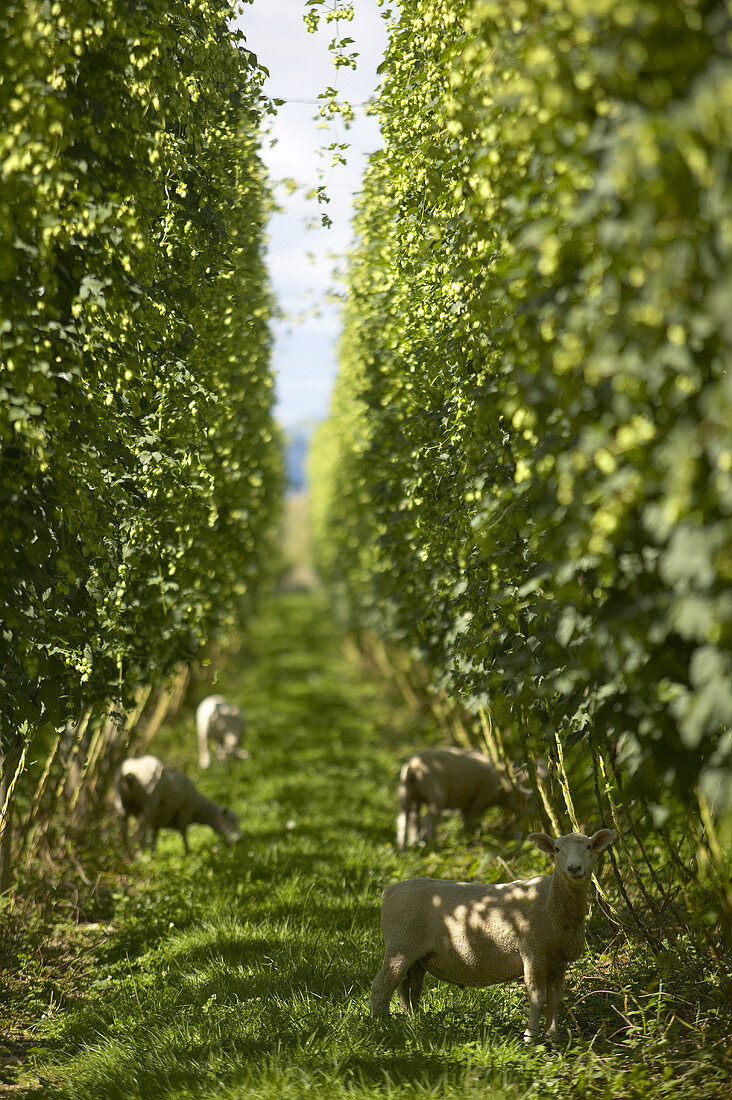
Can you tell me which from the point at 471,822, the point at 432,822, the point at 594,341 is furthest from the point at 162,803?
the point at 594,341

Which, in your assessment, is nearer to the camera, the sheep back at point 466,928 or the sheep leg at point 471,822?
the sheep back at point 466,928

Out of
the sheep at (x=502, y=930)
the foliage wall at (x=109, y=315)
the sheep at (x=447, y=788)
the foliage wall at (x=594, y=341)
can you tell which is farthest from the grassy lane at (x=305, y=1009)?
the foliage wall at (x=109, y=315)

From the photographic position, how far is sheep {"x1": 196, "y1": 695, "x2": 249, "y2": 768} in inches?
581

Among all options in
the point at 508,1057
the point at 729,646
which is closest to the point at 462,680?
the point at 508,1057

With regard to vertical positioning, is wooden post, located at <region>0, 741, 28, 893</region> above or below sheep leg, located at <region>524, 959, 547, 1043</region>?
above

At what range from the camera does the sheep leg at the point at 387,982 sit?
5.52 m

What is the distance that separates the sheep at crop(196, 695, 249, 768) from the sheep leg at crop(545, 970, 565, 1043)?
9.63m

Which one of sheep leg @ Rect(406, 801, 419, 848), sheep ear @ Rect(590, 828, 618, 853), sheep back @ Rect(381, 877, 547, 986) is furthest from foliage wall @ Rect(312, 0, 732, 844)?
sheep leg @ Rect(406, 801, 419, 848)

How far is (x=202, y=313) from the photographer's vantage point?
671 cm

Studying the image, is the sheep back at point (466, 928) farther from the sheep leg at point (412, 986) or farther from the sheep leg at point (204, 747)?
the sheep leg at point (204, 747)

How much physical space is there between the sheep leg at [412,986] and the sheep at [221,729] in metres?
8.99

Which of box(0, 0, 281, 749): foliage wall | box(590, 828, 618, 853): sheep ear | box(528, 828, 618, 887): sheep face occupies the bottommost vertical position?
box(528, 828, 618, 887): sheep face

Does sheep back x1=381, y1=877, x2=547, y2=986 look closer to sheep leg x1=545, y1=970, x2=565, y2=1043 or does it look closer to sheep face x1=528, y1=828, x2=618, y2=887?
sheep leg x1=545, y1=970, x2=565, y2=1043

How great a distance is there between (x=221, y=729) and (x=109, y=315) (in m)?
10.6
